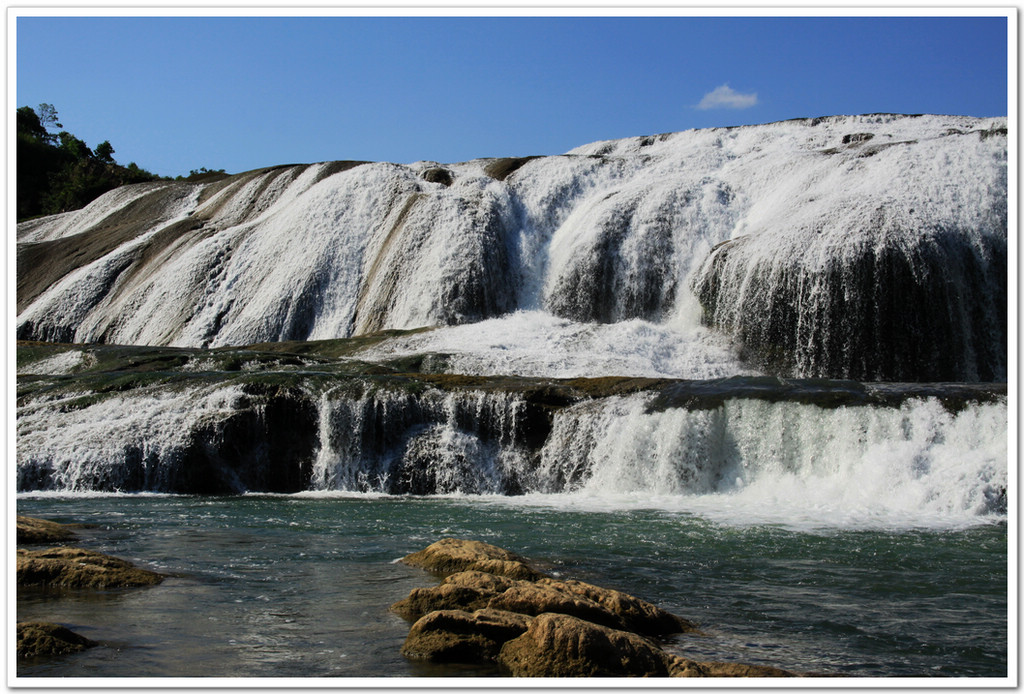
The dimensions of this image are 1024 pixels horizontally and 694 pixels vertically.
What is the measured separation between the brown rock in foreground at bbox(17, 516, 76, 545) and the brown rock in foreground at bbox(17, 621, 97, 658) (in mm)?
4381

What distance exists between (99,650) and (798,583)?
6.03m

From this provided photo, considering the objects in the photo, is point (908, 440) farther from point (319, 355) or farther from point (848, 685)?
point (319, 355)

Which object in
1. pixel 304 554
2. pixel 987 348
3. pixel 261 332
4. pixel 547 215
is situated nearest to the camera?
pixel 304 554

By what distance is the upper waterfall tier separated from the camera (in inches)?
930

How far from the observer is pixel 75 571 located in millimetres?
8305

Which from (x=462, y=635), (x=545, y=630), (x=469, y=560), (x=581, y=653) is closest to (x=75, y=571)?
(x=469, y=560)

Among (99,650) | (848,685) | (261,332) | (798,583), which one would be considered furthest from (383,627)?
(261,332)

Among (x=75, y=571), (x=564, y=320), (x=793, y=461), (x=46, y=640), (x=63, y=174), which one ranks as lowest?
(x=46, y=640)

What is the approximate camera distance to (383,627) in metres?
7.00

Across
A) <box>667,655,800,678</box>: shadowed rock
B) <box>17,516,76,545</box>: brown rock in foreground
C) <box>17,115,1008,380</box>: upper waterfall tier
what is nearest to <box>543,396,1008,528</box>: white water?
<box>667,655,800,678</box>: shadowed rock

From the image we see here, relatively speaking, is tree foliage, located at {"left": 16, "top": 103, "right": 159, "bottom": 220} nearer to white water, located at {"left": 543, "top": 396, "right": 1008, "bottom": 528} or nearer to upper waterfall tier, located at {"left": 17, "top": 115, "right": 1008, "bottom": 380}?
upper waterfall tier, located at {"left": 17, "top": 115, "right": 1008, "bottom": 380}

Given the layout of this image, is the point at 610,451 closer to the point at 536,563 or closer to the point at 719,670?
the point at 536,563

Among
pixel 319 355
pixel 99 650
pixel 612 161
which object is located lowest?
pixel 99 650

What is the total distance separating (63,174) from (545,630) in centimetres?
6728
